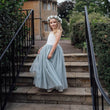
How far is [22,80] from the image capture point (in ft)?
10.1

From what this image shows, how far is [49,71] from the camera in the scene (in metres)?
2.53

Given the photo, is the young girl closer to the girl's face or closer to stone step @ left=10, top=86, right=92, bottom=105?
the girl's face

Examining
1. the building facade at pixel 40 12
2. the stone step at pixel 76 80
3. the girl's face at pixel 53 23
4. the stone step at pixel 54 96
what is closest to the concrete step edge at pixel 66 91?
the stone step at pixel 54 96

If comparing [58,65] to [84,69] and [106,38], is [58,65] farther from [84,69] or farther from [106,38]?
[106,38]

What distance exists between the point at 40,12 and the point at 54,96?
12.6 meters

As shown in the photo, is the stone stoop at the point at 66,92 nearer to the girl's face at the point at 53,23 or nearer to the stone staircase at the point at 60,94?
the stone staircase at the point at 60,94

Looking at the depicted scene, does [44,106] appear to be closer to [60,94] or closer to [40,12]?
[60,94]

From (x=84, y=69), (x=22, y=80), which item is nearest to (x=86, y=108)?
(x=84, y=69)

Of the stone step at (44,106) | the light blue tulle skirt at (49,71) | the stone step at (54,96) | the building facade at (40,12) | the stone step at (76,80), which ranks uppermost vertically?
the building facade at (40,12)

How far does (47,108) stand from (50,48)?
1031mm

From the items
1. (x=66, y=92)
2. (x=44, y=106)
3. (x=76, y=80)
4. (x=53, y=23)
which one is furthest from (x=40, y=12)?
(x=44, y=106)

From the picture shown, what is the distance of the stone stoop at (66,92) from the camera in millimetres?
2586

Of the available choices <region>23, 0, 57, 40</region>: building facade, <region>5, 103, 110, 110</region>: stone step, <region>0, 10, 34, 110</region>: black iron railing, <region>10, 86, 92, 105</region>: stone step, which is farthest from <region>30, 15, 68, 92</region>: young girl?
<region>23, 0, 57, 40</region>: building facade

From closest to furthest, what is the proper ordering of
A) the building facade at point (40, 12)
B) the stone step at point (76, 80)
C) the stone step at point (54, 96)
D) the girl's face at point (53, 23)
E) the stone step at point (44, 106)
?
1. the stone step at point (44, 106)
2. the stone step at point (54, 96)
3. the girl's face at point (53, 23)
4. the stone step at point (76, 80)
5. the building facade at point (40, 12)
